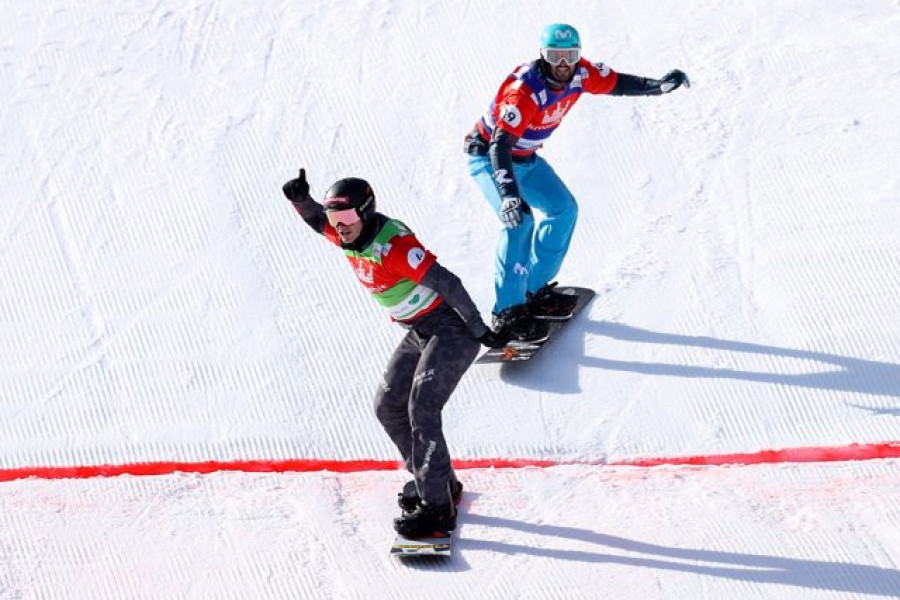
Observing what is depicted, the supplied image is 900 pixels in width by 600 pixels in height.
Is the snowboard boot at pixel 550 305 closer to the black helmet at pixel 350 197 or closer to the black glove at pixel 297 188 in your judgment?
the black glove at pixel 297 188

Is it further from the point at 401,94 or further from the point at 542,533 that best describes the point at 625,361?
the point at 401,94

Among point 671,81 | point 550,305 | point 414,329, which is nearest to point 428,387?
point 414,329

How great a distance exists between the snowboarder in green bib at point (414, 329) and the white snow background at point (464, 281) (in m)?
0.28

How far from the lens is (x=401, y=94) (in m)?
8.81

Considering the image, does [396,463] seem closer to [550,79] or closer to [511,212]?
[511,212]

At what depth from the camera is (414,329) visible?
5121 millimetres

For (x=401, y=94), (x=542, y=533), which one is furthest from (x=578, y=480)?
(x=401, y=94)

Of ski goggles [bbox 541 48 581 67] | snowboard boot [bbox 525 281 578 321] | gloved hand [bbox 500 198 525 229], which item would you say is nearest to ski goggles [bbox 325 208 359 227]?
gloved hand [bbox 500 198 525 229]

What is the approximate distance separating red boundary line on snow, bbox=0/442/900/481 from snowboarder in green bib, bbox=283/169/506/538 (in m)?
0.58

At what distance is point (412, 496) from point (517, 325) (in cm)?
151

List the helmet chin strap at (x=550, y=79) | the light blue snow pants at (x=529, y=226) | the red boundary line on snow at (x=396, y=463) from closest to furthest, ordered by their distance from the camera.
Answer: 1. the red boundary line on snow at (x=396, y=463)
2. the helmet chin strap at (x=550, y=79)
3. the light blue snow pants at (x=529, y=226)

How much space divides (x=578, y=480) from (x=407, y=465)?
0.86 m

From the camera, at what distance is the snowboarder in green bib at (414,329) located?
4.78 meters

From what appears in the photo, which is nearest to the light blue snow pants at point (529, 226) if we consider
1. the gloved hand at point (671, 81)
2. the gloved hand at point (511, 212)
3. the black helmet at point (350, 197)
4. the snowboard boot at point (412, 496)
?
the gloved hand at point (511, 212)
